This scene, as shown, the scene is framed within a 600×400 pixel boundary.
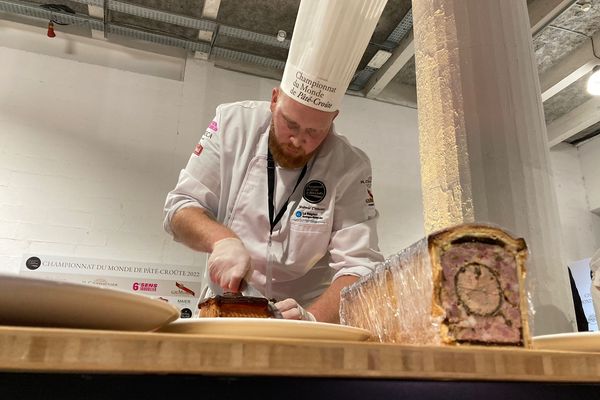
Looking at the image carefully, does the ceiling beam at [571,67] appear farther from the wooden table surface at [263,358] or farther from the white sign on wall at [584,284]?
the wooden table surface at [263,358]

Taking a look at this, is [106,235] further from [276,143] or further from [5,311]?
[5,311]

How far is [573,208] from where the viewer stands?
5879mm

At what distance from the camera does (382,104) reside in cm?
537

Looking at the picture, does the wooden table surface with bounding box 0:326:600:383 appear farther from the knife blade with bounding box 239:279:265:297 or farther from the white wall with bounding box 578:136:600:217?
the white wall with bounding box 578:136:600:217

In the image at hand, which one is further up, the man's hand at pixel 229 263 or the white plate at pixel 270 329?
the man's hand at pixel 229 263

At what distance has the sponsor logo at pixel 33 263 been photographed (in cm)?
384

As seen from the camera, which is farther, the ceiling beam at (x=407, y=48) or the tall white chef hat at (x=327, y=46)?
the ceiling beam at (x=407, y=48)

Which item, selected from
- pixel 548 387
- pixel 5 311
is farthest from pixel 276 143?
pixel 5 311

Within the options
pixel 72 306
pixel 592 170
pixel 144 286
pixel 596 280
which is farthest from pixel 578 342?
pixel 592 170

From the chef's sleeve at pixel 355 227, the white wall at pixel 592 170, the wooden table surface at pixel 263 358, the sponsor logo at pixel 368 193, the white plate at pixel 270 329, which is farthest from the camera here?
the white wall at pixel 592 170

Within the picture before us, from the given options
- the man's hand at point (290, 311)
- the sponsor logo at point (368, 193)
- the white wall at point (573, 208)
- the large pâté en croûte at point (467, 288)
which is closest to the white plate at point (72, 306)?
the large pâté en croûte at point (467, 288)

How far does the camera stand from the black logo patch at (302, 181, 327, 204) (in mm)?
1793

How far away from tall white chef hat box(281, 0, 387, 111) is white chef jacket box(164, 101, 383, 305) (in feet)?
1.01

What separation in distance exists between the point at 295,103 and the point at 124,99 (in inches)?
128
